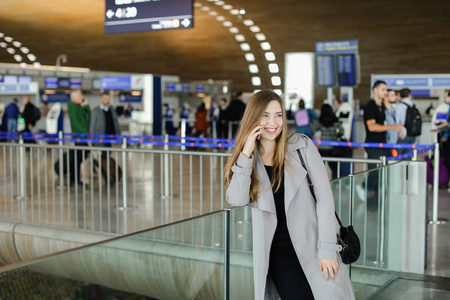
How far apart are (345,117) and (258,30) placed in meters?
24.8

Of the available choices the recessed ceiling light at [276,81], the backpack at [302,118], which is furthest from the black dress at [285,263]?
the recessed ceiling light at [276,81]

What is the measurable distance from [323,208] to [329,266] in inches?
10.7

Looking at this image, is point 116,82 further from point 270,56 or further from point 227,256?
point 227,256

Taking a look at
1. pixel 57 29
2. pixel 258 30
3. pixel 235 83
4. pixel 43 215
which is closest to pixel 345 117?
pixel 43 215

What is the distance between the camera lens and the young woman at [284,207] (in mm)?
2838

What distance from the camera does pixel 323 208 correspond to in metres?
2.83

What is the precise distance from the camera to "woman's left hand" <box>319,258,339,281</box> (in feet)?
9.20

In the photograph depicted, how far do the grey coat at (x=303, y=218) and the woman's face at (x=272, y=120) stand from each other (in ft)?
0.35

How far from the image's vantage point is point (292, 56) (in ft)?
72.0

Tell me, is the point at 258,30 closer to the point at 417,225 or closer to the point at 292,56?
the point at 292,56

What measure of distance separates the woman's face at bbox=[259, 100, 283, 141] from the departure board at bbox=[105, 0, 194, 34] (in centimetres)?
1040

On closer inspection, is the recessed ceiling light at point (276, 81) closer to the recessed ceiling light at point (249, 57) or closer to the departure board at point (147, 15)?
the recessed ceiling light at point (249, 57)

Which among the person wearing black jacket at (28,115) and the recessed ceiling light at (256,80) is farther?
the recessed ceiling light at (256,80)

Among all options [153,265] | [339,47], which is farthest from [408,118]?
[153,265]
